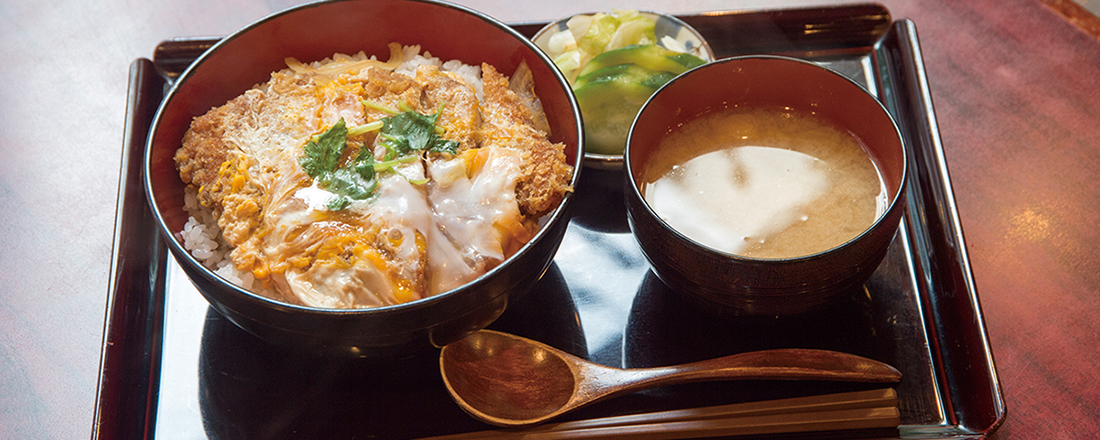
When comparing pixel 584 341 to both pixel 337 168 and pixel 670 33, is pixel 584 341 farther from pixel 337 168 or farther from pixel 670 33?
pixel 670 33

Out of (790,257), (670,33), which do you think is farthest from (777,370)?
(670,33)

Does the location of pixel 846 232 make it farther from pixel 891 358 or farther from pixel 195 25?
pixel 195 25

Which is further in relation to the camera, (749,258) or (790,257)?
(790,257)

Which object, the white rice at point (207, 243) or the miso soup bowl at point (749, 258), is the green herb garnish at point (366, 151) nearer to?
the white rice at point (207, 243)

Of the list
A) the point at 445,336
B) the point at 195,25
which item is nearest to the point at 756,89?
the point at 445,336

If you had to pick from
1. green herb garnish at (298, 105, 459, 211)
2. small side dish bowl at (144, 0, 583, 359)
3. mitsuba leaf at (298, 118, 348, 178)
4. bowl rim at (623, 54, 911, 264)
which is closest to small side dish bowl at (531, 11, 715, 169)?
small side dish bowl at (144, 0, 583, 359)
